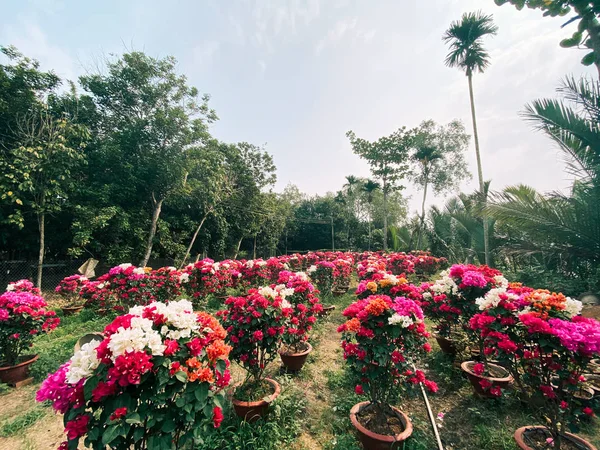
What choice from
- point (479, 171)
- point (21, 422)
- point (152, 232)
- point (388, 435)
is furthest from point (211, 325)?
point (479, 171)

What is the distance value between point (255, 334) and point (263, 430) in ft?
2.75

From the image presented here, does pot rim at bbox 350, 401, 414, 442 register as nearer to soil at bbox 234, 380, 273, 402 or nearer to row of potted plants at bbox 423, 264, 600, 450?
row of potted plants at bbox 423, 264, 600, 450

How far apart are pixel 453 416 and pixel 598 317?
410 centimetres

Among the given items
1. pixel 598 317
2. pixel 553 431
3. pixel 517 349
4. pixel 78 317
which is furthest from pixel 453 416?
pixel 78 317

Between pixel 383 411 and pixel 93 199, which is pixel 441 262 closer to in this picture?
pixel 383 411

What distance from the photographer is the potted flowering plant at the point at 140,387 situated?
1403 mm

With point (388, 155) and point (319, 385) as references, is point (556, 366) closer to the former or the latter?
point (319, 385)

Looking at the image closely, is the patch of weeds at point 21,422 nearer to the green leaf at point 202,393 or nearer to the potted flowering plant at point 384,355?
the green leaf at point 202,393

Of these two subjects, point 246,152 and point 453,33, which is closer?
point 453,33

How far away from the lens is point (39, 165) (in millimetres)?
7008

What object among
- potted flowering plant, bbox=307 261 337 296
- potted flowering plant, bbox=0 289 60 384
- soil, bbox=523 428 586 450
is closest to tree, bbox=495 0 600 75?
soil, bbox=523 428 586 450

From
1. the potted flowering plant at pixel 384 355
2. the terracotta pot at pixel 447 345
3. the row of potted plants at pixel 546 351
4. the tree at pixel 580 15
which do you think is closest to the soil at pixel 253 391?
the potted flowering plant at pixel 384 355

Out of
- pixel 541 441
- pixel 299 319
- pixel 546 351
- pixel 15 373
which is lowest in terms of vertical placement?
pixel 15 373

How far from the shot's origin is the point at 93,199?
9.34 metres
